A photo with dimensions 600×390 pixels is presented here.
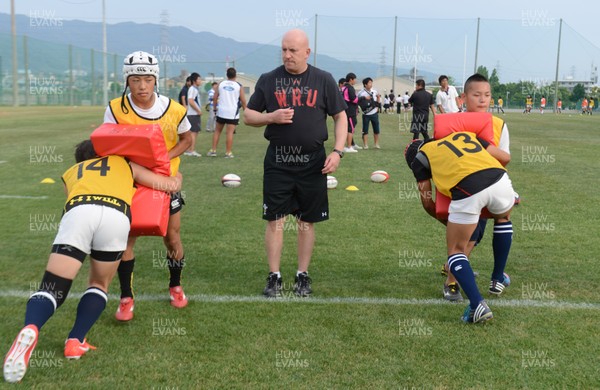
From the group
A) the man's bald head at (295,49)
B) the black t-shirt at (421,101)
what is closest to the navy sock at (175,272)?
the man's bald head at (295,49)

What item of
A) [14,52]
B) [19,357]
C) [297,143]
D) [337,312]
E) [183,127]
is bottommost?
[337,312]

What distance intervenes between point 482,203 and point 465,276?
1.87 feet

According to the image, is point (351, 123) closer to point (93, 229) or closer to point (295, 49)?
point (295, 49)

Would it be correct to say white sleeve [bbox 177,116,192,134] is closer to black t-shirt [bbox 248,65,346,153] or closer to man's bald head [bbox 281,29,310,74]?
black t-shirt [bbox 248,65,346,153]

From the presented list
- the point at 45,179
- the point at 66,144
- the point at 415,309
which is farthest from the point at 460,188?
the point at 66,144

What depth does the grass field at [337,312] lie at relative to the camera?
348cm

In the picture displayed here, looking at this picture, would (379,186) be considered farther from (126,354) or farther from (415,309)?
(126,354)

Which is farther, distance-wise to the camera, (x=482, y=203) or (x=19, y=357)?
(x=482, y=203)

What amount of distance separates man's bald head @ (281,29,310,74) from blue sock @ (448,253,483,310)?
2019mm

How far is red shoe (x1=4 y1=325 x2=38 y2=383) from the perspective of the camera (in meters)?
A: 3.24

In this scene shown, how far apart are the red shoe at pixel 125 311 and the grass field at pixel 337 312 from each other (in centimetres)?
7

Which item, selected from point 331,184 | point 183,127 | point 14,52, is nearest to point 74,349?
point 183,127

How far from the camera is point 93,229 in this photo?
3504mm

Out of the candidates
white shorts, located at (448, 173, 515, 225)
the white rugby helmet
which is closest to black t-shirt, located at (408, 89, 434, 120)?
white shorts, located at (448, 173, 515, 225)
